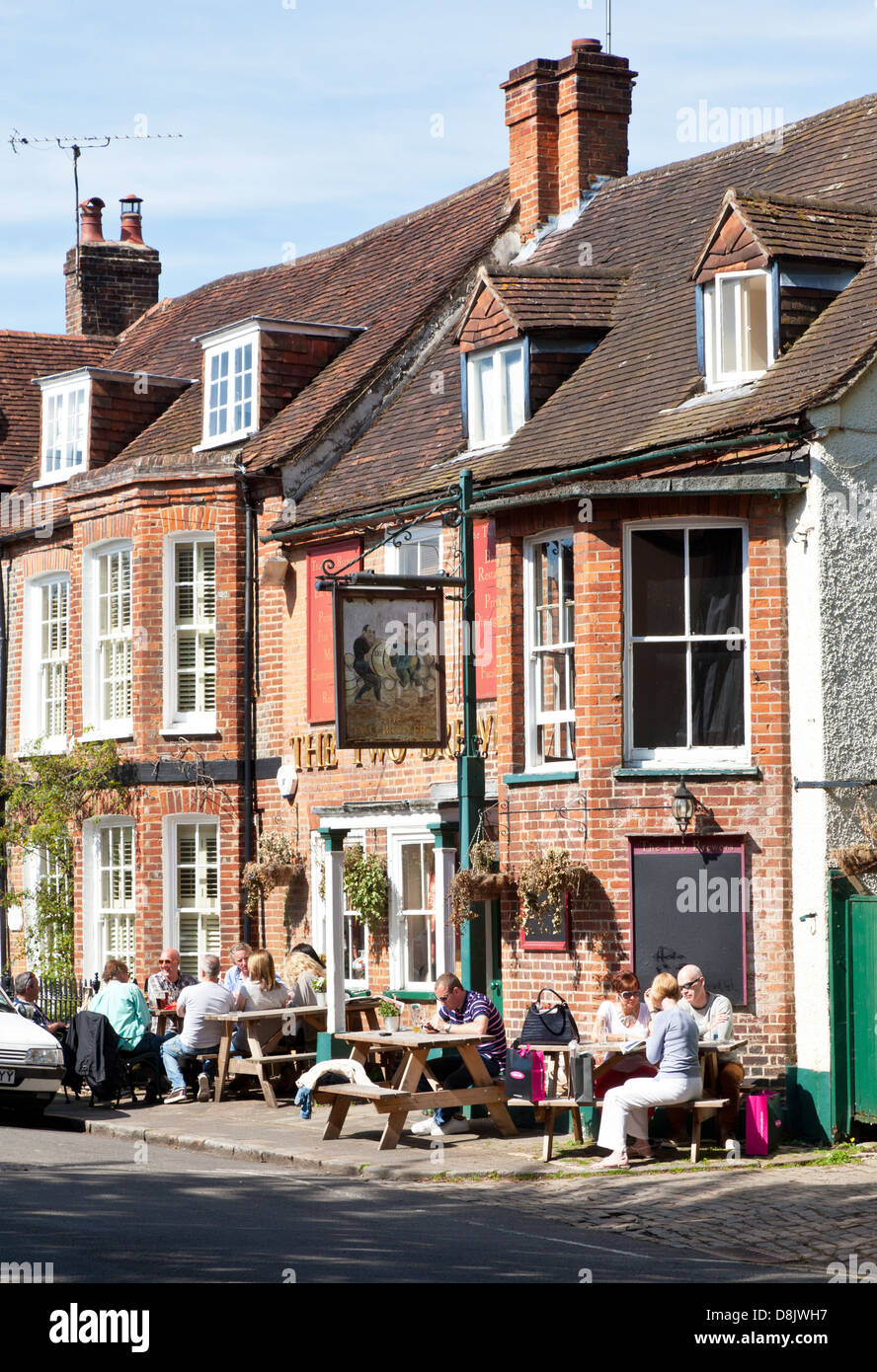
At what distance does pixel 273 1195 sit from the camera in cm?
1217

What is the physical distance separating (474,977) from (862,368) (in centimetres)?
596

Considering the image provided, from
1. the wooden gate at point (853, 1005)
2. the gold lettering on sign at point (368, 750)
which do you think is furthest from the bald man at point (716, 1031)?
the gold lettering on sign at point (368, 750)

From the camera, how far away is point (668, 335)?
1792 centimetres

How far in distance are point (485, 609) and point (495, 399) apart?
2292 millimetres

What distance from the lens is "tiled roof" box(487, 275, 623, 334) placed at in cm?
1858

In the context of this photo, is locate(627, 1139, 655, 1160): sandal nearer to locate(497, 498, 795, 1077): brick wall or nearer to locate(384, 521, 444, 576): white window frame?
locate(497, 498, 795, 1077): brick wall

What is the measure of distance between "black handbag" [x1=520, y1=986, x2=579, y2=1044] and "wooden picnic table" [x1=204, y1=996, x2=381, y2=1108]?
3.45 meters

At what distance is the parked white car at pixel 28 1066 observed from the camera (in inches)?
655

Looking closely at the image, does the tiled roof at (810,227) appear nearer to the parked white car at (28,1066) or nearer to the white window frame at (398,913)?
the white window frame at (398,913)

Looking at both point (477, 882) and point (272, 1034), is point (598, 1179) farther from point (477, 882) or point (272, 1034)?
point (272, 1034)

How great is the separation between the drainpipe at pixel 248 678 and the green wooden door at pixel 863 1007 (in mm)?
9273

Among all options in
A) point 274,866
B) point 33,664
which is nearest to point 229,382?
point 33,664

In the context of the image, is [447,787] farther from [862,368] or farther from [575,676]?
[862,368]
